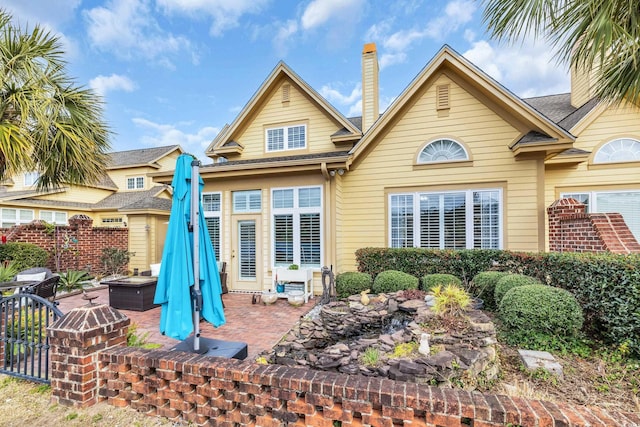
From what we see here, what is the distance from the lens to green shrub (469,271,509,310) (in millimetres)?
6162

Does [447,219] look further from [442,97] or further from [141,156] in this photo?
[141,156]

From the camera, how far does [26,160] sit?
5938 millimetres

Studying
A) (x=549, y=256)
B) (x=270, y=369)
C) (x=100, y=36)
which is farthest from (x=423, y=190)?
(x=100, y=36)

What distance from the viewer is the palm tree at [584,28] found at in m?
3.79

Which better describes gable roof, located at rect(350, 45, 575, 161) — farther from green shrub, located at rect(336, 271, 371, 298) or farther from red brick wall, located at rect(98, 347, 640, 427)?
red brick wall, located at rect(98, 347, 640, 427)

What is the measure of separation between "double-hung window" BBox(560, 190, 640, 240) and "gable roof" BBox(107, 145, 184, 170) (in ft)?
74.0

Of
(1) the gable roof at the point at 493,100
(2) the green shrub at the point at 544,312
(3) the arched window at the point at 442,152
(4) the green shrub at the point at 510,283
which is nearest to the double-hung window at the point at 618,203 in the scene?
(1) the gable roof at the point at 493,100

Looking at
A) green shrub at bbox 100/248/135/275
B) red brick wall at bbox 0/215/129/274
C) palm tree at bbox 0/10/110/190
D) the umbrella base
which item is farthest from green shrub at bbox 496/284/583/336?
red brick wall at bbox 0/215/129/274

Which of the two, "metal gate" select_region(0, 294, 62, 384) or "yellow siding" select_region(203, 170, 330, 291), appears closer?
"metal gate" select_region(0, 294, 62, 384)

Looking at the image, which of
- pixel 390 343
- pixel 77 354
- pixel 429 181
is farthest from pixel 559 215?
pixel 77 354

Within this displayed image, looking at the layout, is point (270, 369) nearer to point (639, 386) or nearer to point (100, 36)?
point (639, 386)

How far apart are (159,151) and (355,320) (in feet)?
69.6

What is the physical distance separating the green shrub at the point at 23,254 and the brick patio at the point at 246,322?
3411 millimetres

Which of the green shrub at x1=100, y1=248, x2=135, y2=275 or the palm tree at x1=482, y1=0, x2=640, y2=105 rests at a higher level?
the palm tree at x1=482, y1=0, x2=640, y2=105
